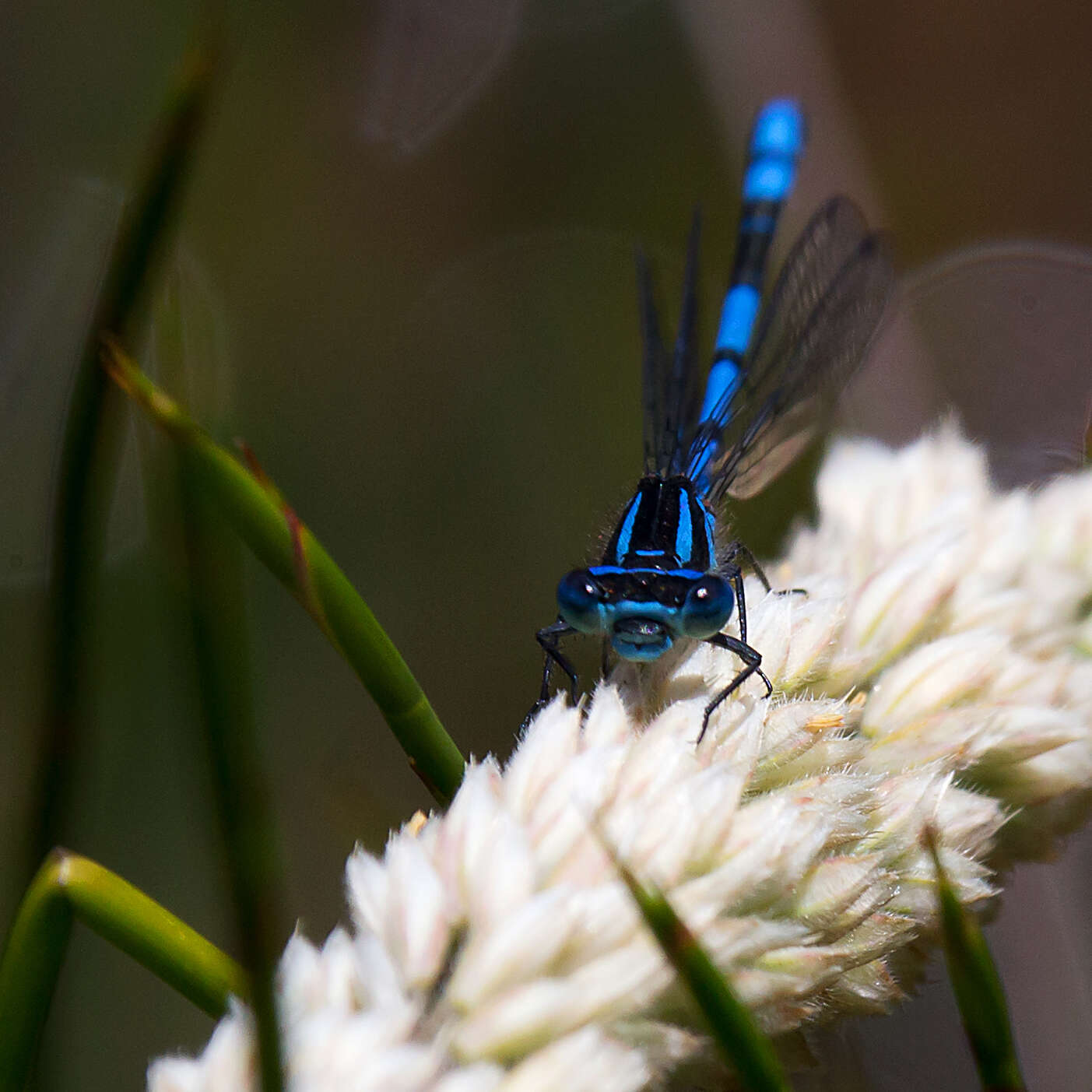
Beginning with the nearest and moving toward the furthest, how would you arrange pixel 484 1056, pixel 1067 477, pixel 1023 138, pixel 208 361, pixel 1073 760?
pixel 208 361 → pixel 484 1056 → pixel 1073 760 → pixel 1067 477 → pixel 1023 138

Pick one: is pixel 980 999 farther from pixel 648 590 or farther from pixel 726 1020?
pixel 648 590

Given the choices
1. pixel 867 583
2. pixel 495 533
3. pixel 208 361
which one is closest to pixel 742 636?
pixel 867 583

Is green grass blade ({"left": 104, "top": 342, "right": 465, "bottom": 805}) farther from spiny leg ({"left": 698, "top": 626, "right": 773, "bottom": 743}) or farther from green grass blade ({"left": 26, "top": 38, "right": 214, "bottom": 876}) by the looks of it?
spiny leg ({"left": 698, "top": 626, "right": 773, "bottom": 743})

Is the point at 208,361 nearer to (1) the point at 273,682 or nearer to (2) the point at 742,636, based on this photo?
(2) the point at 742,636

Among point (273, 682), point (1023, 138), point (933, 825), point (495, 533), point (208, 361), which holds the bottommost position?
point (933, 825)

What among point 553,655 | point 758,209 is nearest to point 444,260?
point 758,209

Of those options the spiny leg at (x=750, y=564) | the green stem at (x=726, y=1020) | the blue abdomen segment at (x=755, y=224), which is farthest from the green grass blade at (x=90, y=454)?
the blue abdomen segment at (x=755, y=224)
